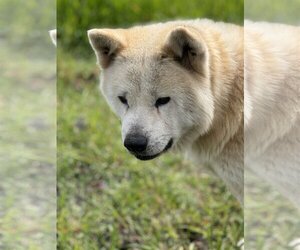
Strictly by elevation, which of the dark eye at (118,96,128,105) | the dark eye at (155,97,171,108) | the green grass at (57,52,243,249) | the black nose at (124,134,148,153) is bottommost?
the green grass at (57,52,243,249)

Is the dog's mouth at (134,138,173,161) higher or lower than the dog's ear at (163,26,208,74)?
lower

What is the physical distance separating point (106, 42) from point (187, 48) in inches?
15.0

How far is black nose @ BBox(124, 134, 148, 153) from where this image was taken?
3031 millimetres

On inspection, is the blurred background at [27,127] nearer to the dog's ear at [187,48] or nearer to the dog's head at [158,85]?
the dog's head at [158,85]

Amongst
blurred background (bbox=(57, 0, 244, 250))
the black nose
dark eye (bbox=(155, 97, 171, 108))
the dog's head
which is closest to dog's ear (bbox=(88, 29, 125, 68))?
the dog's head

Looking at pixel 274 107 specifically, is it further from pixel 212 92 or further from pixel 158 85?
pixel 158 85

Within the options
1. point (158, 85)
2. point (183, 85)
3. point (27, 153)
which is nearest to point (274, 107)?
point (183, 85)

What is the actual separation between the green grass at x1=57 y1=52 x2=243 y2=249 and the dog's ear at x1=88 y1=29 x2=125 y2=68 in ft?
3.74

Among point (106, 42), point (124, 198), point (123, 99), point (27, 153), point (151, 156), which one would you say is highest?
point (106, 42)

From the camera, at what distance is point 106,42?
3178mm

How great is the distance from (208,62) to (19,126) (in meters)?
1.98

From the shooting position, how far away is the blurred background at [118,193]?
4023 millimetres

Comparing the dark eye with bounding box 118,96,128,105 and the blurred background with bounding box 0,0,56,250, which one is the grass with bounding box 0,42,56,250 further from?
the dark eye with bounding box 118,96,128,105

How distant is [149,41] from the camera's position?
3.13 m
